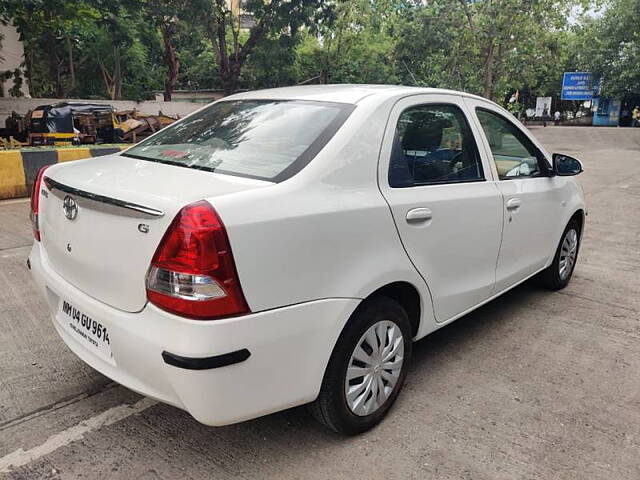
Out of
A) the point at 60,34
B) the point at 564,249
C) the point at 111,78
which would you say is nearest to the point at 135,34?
the point at 60,34

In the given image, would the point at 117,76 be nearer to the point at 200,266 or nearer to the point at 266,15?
the point at 266,15

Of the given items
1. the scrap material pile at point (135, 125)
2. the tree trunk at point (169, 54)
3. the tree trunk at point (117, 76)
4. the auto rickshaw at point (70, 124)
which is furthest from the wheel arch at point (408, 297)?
the tree trunk at point (117, 76)

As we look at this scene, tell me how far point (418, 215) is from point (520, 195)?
1.21 meters

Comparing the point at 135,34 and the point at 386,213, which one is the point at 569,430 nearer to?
the point at 386,213

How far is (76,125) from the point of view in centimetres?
1560

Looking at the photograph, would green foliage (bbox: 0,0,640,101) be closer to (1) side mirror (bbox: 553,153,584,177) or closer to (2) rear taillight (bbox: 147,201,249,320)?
(1) side mirror (bbox: 553,153,584,177)

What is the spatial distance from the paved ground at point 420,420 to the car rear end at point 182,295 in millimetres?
401

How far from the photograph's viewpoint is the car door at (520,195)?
3381 mm

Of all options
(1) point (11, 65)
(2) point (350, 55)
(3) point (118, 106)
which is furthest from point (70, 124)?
(2) point (350, 55)

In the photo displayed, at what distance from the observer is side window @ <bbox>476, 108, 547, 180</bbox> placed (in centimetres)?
340

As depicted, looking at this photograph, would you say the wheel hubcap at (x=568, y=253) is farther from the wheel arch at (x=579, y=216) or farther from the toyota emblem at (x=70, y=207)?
the toyota emblem at (x=70, y=207)

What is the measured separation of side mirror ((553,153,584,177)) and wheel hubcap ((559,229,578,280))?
2.06 feet

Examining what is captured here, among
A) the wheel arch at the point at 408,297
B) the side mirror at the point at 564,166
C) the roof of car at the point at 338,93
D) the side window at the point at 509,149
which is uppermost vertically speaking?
the roof of car at the point at 338,93

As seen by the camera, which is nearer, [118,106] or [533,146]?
[533,146]
